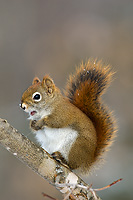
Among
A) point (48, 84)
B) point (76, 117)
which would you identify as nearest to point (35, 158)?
point (76, 117)

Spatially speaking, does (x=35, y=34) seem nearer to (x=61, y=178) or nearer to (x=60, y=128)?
(x=60, y=128)

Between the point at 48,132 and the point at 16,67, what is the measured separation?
6.87 feet

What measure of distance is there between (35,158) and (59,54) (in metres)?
2.63

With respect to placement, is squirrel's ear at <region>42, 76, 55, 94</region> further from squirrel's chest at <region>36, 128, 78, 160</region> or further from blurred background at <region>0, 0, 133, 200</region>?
blurred background at <region>0, 0, 133, 200</region>

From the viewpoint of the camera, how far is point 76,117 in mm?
1719

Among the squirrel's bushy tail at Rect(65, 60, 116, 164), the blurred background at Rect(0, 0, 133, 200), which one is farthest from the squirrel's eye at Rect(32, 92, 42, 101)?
the blurred background at Rect(0, 0, 133, 200)

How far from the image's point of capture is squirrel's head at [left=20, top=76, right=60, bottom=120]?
1.69 metres

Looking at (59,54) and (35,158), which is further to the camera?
(59,54)

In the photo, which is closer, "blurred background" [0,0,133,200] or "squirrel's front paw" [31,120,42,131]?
"squirrel's front paw" [31,120,42,131]

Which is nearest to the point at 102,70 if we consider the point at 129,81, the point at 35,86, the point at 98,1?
the point at 35,86

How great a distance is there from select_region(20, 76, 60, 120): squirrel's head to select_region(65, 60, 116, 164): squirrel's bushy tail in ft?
0.58

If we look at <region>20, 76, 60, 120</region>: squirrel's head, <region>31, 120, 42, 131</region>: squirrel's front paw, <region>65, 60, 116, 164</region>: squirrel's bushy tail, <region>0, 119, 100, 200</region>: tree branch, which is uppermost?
<region>65, 60, 116, 164</region>: squirrel's bushy tail

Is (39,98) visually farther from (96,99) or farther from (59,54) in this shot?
(59,54)

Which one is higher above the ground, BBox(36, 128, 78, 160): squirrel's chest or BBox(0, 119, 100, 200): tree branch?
BBox(36, 128, 78, 160): squirrel's chest
